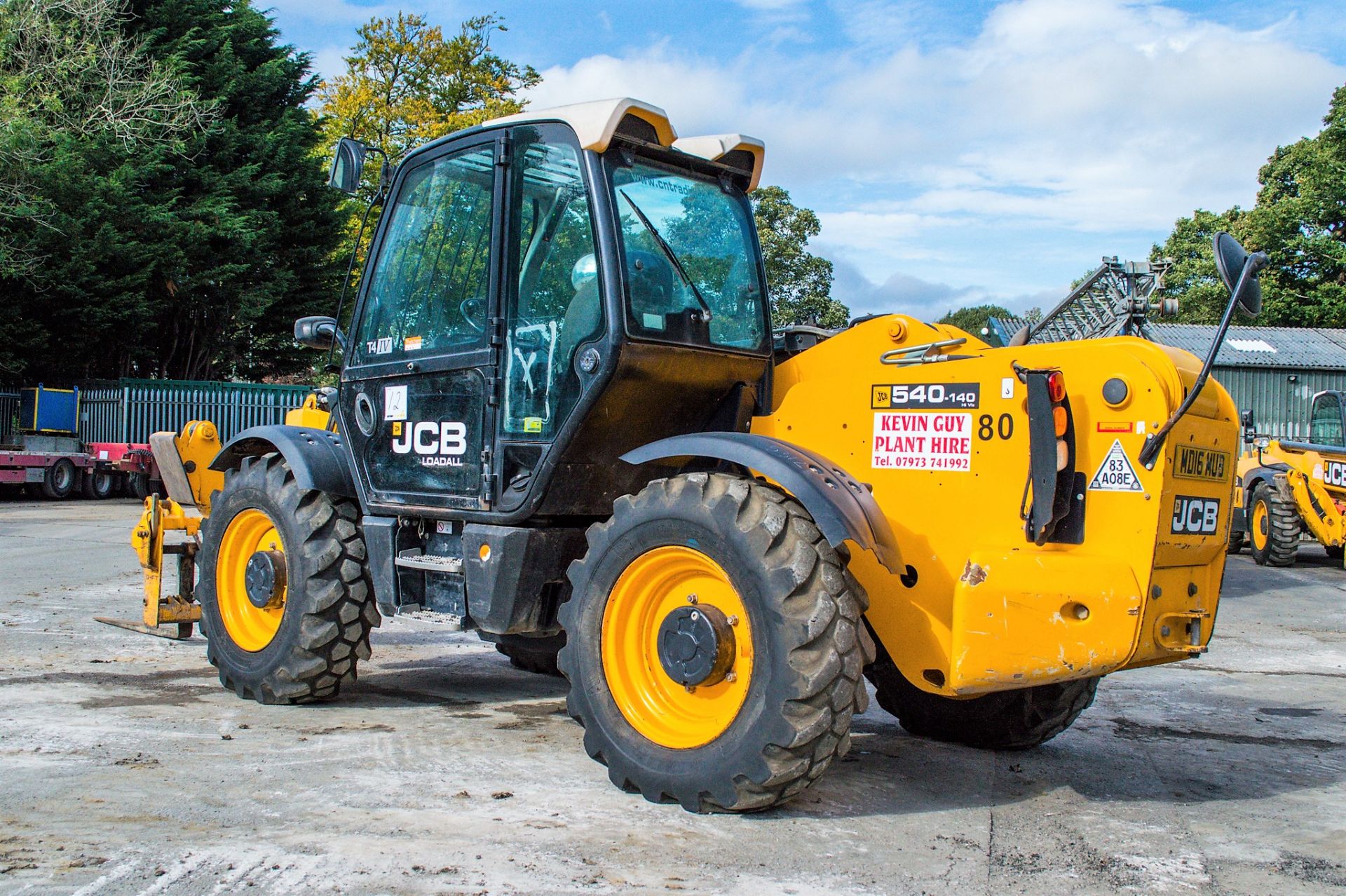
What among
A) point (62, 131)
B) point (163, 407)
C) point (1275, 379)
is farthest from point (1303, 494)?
point (62, 131)

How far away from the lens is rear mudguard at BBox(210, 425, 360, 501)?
5.95 meters

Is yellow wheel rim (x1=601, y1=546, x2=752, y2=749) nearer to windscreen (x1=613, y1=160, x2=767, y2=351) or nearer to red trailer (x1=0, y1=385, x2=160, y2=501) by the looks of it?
windscreen (x1=613, y1=160, x2=767, y2=351)

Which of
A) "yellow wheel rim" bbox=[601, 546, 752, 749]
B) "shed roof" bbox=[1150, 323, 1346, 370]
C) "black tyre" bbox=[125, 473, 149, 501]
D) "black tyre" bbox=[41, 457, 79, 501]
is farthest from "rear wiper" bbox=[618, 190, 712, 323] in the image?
"shed roof" bbox=[1150, 323, 1346, 370]

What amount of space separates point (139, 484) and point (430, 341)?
20434 millimetres

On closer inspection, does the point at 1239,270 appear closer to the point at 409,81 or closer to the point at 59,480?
the point at 59,480

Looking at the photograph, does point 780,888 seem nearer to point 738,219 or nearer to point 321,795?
point 321,795

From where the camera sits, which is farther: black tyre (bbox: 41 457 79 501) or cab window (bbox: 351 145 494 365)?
black tyre (bbox: 41 457 79 501)

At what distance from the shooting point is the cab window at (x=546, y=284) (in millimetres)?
4957

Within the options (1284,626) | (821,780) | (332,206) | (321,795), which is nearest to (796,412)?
(821,780)

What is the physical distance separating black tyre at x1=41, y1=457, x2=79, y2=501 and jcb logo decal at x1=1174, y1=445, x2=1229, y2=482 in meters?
23.2

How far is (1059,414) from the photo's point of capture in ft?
13.8

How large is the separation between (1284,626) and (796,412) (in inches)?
285

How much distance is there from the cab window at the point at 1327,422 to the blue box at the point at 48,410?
23.5 metres

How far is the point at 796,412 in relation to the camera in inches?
198
